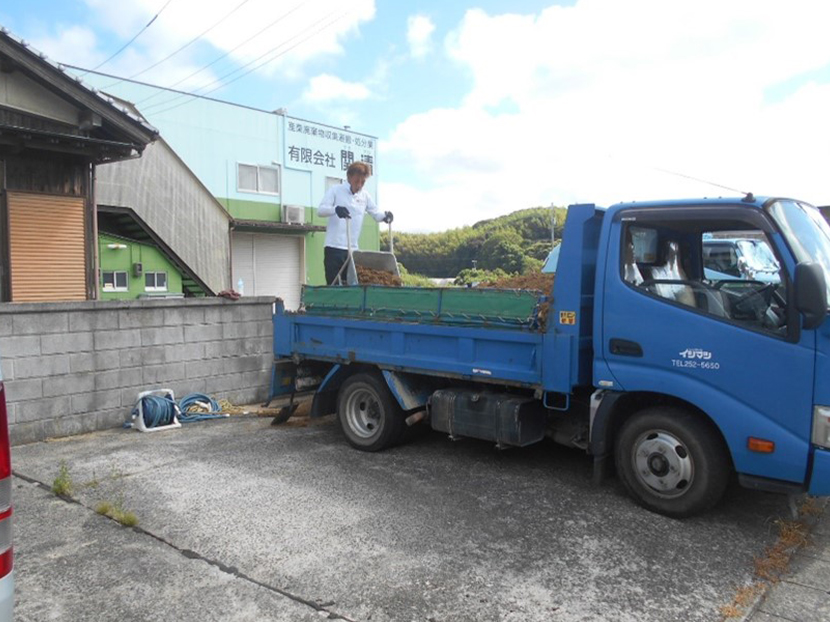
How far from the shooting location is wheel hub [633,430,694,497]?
4500 mm

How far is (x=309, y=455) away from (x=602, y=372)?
2939 mm

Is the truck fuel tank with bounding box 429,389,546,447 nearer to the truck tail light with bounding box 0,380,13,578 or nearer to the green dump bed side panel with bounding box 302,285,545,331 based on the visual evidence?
the green dump bed side panel with bounding box 302,285,545,331

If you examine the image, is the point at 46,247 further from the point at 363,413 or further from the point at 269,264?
the point at 269,264

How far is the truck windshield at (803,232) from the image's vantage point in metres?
4.22

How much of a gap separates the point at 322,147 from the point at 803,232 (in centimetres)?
2045

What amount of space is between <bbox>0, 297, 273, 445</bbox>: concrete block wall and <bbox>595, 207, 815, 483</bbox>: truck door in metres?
5.40

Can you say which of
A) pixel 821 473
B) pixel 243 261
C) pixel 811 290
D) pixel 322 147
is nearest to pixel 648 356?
pixel 811 290

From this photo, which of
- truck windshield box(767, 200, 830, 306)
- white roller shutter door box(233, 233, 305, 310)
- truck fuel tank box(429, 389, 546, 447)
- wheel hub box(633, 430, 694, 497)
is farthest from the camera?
white roller shutter door box(233, 233, 305, 310)

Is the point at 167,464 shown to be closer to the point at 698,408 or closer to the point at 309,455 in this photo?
the point at 309,455

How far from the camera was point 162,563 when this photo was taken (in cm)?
400

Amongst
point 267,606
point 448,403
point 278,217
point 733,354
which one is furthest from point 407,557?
point 278,217

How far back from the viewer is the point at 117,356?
25.0ft

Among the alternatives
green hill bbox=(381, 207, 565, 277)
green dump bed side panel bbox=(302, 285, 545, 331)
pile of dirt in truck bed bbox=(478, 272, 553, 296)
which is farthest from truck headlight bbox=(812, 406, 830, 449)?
green hill bbox=(381, 207, 565, 277)

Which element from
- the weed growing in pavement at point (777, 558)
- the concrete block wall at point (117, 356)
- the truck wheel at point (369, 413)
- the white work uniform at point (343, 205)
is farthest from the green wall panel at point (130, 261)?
the weed growing in pavement at point (777, 558)
